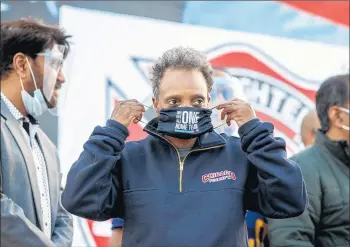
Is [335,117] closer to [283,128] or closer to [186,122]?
[283,128]

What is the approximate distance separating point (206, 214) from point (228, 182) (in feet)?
0.46

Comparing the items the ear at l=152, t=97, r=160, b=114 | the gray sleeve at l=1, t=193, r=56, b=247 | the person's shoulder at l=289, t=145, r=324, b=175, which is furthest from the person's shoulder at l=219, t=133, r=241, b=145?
the person's shoulder at l=289, t=145, r=324, b=175

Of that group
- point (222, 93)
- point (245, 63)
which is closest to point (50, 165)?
point (222, 93)

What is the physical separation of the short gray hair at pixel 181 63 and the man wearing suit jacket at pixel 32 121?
2.30ft

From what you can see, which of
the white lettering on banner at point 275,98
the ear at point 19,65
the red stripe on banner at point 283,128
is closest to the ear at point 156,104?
the ear at point 19,65

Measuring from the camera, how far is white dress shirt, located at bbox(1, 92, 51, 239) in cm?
244

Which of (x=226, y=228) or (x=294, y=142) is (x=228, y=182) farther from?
(x=294, y=142)

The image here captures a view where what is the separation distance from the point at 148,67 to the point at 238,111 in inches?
55.3

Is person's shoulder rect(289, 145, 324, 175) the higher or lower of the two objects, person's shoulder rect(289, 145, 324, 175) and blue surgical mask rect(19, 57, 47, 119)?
the lower

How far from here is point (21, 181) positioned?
2309 mm

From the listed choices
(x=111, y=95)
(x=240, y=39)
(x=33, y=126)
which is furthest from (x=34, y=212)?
(x=240, y=39)

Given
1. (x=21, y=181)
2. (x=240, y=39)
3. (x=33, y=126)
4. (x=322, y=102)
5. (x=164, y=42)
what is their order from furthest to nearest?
(x=240, y=39) → (x=164, y=42) → (x=322, y=102) → (x=33, y=126) → (x=21, y=181)

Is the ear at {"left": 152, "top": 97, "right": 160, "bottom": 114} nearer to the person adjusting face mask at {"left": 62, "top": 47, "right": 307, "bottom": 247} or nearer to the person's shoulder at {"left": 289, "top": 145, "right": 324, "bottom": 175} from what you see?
the person adjusting face mask at {"left": 62, "top": 47, "right": 307, "bottom": 247}

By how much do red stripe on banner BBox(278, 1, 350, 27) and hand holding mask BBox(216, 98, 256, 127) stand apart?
2085mm
